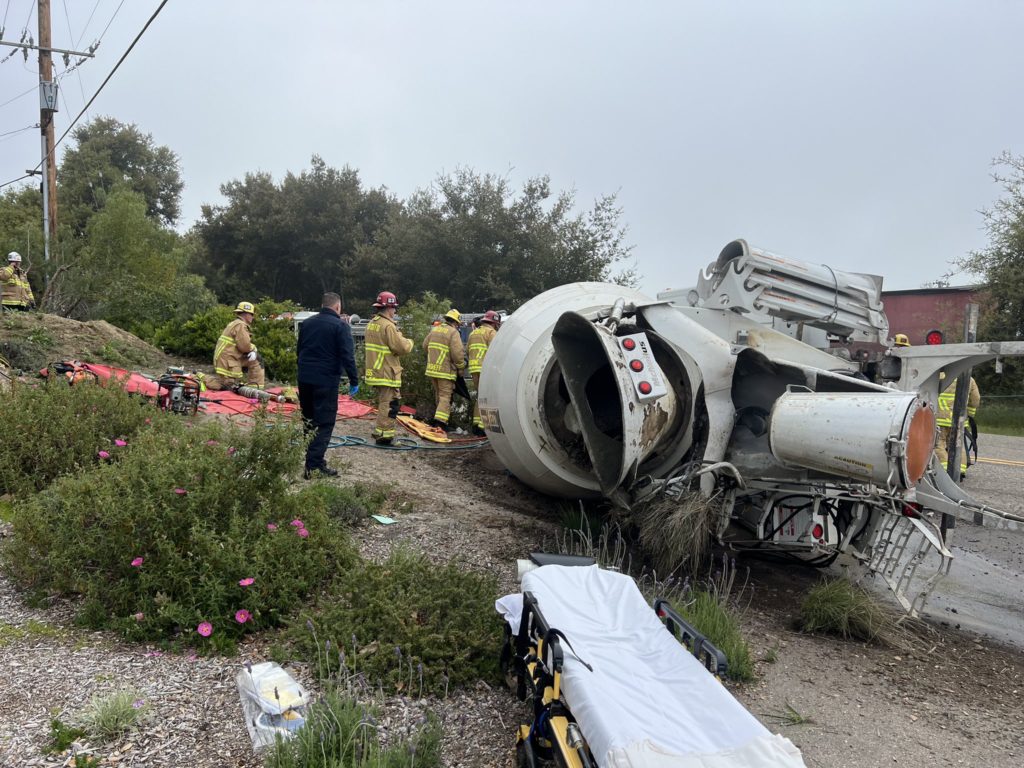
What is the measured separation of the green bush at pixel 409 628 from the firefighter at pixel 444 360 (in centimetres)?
602

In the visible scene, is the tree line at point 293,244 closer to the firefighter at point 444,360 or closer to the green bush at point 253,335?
the green bush at point 253,335

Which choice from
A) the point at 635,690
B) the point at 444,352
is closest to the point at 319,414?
the point at 444,352

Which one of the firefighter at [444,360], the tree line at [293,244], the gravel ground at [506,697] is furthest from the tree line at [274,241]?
the gravel ground at [506,697]

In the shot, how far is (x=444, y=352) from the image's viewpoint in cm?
1024

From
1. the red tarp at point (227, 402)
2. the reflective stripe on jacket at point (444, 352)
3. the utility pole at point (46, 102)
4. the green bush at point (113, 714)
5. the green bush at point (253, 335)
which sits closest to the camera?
the green bush at point (113, 714)

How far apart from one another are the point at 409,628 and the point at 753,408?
2984 mm

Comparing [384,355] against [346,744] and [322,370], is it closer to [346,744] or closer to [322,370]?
[322,370]

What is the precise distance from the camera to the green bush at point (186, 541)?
13.0ft

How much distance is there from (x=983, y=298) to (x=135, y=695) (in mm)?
21885

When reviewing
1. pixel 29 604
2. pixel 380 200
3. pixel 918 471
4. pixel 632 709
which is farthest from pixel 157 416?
pixel 380 200

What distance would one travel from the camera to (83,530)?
430cm

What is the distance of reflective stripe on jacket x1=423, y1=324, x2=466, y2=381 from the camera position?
10.2 meters

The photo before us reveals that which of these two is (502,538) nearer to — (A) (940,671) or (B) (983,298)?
(A) (940,671)

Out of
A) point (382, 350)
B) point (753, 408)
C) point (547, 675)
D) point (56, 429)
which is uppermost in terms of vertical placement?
point (382, 350)
